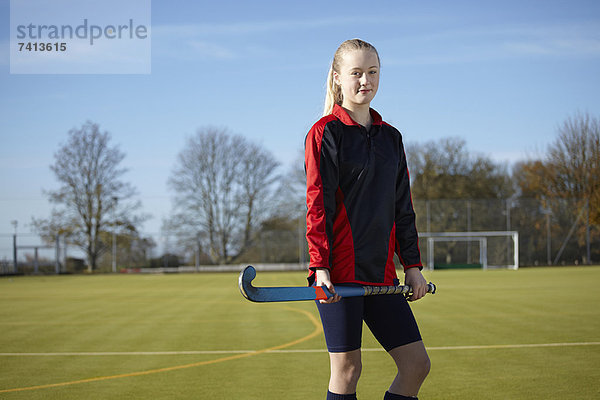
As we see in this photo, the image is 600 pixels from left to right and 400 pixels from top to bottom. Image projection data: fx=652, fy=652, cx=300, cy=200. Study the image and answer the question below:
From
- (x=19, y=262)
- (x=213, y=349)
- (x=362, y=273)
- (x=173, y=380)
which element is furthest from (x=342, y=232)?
(x=19, y=262)

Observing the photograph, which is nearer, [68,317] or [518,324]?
[518,324]

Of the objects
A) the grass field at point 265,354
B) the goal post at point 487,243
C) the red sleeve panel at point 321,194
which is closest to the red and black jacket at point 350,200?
the red sleeve panel at point 321,194

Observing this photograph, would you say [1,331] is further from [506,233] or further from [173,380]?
[506,233]

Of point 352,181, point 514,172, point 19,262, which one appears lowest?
point 19,262

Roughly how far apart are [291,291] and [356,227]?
0.43 meters

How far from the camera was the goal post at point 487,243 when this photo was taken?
3894 centimetres

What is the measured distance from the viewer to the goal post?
38938 millimetres

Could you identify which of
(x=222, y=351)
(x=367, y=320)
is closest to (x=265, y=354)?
(x=222, y=351)

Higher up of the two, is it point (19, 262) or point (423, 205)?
point (423, 205)

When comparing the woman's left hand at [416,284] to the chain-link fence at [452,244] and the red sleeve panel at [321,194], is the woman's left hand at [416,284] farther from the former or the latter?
the chain-link fence at [452,244]

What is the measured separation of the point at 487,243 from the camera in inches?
1572

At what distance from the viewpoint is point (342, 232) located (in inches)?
112

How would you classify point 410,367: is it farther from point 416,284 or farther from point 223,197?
point 223,197

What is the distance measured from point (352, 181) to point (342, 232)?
0.23 m
